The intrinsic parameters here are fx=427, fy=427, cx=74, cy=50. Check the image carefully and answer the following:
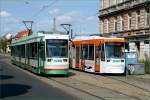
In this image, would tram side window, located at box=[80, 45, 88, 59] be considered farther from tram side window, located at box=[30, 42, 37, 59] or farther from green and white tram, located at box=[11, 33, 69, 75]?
green and white tram, located at box=[11, 33, 69, 75]

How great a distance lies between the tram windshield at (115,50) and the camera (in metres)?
29.7

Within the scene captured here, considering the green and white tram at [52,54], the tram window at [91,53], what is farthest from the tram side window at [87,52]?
the green and white tram at [52,54]

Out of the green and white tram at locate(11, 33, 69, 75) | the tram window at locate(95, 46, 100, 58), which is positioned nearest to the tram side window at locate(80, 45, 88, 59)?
the tram window at locate(95, 46, 100, 58)

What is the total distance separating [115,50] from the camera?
29938 millimetres

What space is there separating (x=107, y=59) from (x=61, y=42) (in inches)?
157

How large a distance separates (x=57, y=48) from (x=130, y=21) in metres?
28.4

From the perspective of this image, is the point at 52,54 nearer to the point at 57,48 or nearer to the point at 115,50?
the point at 57,48

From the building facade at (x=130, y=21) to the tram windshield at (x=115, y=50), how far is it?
1384 cm

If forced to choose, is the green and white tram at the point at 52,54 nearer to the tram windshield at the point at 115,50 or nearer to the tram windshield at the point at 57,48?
the tram windshield at the point at 57,48

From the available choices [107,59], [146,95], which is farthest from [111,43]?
[146,95]

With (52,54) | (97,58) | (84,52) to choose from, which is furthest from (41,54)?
(84,52)

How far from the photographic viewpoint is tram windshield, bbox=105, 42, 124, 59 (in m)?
29.7

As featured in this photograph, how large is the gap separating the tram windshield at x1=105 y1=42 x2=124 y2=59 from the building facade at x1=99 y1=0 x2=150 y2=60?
13841 mm

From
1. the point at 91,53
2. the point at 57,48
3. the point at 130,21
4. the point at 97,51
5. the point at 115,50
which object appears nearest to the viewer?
the point at 57,48
